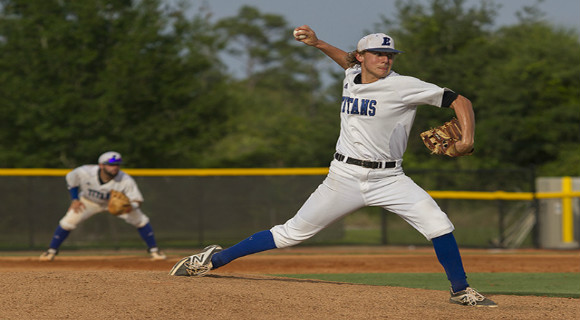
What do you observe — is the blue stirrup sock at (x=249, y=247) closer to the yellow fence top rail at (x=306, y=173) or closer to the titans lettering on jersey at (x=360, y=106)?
the titans lettering on jersey at (x=360, y=106)

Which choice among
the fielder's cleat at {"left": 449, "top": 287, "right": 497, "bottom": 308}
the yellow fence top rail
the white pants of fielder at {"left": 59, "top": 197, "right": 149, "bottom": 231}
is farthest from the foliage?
the fielder's cleat at {"left": 449, "top": 287, "right": 497, "bottom": 308}

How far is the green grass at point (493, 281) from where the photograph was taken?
717cm

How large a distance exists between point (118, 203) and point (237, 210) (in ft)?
15.6

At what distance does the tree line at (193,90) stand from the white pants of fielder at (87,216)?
7.58 metres

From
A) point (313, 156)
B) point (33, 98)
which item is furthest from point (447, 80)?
point (33, 98)

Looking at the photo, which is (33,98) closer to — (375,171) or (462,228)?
(462,228)

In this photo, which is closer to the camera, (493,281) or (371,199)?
(371,199)

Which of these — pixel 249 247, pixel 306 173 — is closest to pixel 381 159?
pixel 249 247

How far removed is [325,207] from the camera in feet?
17.7

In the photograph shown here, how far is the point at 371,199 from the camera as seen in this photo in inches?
209

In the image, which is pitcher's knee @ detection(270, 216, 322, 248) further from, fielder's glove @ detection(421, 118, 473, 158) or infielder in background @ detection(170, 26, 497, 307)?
fielder's glove @ detection(421, 118, 473, 158)

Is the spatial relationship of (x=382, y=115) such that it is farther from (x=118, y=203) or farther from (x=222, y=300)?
(x=118, y=203)

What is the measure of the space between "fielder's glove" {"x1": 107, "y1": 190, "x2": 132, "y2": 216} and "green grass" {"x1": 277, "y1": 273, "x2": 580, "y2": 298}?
299 cm

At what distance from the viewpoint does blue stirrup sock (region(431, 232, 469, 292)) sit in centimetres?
525
